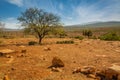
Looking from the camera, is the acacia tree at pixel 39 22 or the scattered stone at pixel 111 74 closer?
the scattered stone at pixel 111 74

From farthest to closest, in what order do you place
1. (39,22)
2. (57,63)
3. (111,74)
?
(39,22) < (57,63) < (111,74)

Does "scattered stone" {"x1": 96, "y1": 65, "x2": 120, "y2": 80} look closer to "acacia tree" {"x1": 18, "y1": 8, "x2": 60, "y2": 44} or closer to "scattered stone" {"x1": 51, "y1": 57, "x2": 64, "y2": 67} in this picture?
"scattered stone" {"x1": 51, "y1": 57, "x2": 64, "y2": 67}

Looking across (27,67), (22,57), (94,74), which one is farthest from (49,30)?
(94,74)

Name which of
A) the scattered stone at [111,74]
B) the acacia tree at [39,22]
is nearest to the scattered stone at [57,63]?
the scattered stone at [111,74]

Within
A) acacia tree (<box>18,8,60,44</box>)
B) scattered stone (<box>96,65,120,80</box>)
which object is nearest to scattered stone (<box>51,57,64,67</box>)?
scattered stone (<box>96,65,120,80</box>)

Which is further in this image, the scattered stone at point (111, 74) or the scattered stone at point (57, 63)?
the scattered stone at point (57, 63)

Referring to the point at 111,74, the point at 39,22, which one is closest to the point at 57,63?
the point at 111,74

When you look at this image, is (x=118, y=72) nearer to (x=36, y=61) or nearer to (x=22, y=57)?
(x=36, y=61)

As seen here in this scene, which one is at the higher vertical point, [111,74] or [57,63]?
[57,63]

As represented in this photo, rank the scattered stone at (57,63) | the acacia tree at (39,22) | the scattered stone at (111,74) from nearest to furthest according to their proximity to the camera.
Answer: the scattered stone at (111,74)
the scattered stone at (57,63)
the acacia tree at (39,22)

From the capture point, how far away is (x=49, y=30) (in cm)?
2772

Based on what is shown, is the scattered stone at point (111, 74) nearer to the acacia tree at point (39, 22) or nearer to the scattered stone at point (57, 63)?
the scattered stone at point (57, 63)

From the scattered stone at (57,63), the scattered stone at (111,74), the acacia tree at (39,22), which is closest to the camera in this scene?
the scattered stone at (111,74)

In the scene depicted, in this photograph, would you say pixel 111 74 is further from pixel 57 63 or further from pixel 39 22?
pixel 39 22
